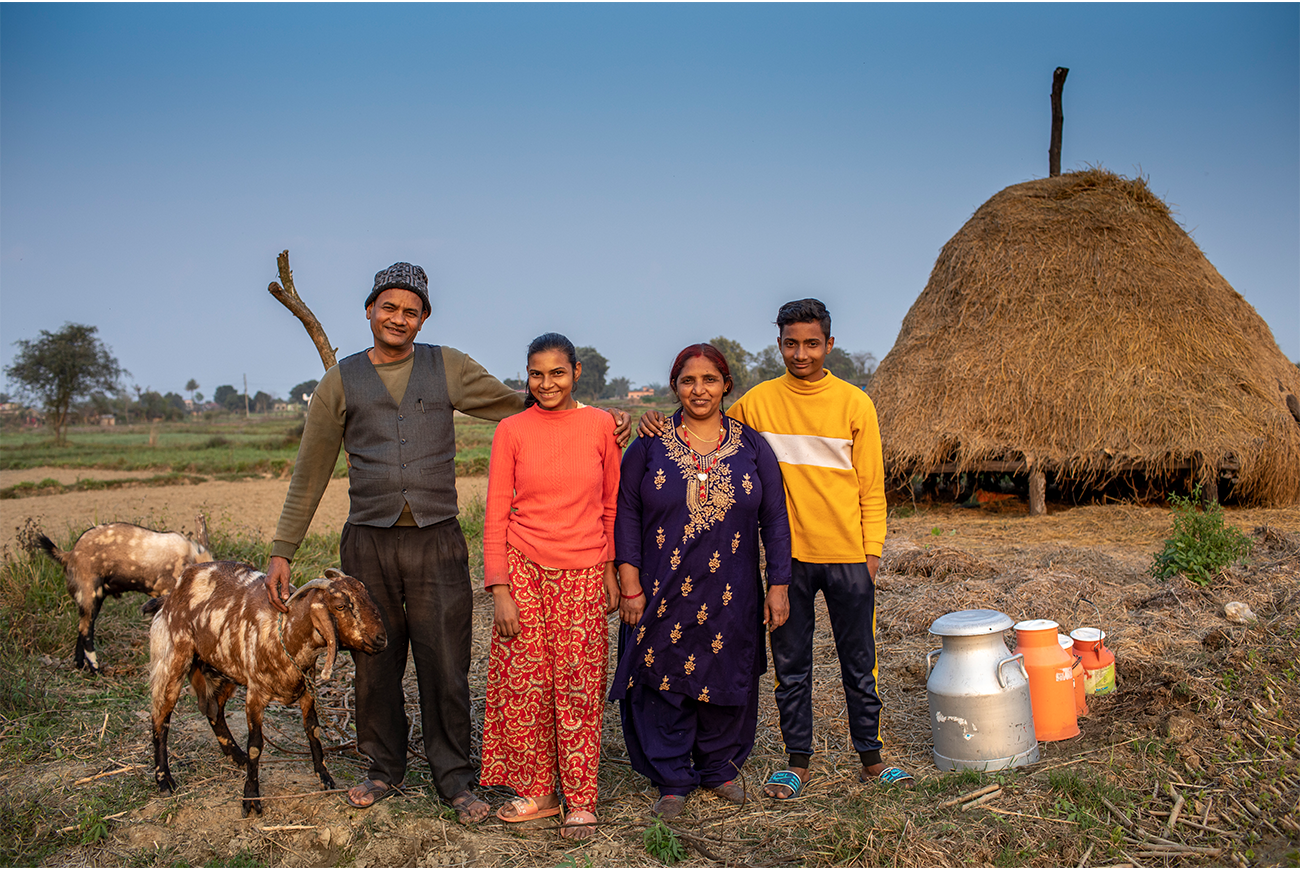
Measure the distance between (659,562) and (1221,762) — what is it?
6.80ft

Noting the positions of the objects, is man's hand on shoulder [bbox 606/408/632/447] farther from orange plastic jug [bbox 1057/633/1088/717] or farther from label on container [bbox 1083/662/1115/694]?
label on container [bbox 1083/662/1115/694]

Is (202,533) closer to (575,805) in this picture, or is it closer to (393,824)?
(393,824)

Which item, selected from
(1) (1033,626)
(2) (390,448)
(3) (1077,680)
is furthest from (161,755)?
(3) (1077,680)

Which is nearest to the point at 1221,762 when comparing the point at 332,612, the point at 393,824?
the point at 393,824

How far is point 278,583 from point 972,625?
2.53 metres

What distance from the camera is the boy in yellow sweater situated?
300 cm

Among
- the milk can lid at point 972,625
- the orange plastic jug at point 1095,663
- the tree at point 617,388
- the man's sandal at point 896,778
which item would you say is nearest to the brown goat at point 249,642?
the man's sandal at point 896,778

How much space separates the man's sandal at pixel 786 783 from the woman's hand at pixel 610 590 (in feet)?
2.95

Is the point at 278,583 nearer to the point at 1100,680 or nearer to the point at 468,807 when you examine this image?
the point at 468,807

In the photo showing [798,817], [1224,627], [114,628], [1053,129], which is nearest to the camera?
[798,817]

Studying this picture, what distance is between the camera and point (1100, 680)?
11.8ft

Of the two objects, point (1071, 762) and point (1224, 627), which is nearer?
point (1071, 762)

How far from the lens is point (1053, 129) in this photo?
11.9m

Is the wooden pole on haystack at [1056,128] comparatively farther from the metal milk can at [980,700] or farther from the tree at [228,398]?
the tree at [228,398]
